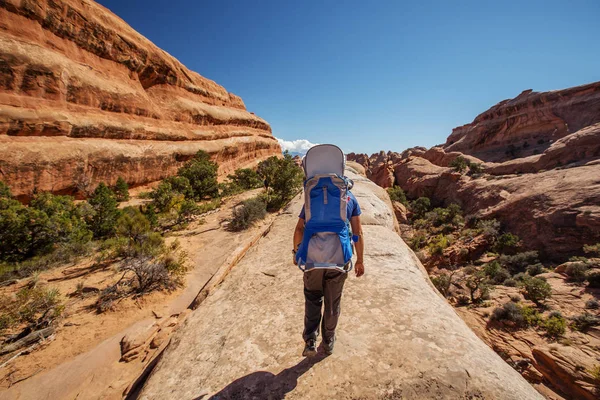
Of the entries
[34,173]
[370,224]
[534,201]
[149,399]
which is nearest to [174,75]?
[34,173]

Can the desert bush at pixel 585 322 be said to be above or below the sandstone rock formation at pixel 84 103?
below

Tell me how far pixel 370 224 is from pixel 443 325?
141 inches

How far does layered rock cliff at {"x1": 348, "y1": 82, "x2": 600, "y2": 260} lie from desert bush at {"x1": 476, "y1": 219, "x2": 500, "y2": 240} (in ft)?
4.06

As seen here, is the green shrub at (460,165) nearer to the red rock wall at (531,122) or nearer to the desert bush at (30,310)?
the red rock wall at (531,122)

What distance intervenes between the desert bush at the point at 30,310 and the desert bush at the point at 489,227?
25.7 meters

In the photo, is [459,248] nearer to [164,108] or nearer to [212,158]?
[212,158]

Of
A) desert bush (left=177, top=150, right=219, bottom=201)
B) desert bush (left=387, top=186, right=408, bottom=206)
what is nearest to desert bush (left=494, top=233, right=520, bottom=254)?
desert bush (left=387, top=186, right=408, bottom=206)

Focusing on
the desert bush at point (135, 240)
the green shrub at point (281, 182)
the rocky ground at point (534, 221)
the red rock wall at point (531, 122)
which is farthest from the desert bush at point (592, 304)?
the red rock wall at point (531, 122)

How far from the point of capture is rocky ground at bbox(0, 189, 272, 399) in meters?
4.19

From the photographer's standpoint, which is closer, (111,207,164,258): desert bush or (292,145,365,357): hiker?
(292,145,365,357): hiker

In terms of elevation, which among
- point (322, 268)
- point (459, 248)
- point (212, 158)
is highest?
point (212, 158)

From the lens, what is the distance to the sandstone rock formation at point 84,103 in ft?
49.4

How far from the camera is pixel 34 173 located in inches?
579

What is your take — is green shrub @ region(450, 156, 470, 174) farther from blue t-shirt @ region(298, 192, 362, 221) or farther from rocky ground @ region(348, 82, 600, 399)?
blue t-shirt @ region(298, 192, 362, 221)
